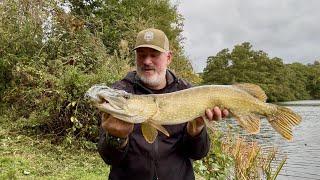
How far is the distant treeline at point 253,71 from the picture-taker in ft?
275

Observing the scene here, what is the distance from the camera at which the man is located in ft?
11.5

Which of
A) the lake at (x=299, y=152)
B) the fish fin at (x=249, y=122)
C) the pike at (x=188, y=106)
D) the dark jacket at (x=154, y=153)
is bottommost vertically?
the lake at (x=299, y=152)

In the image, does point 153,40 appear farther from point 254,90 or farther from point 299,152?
point 299,152

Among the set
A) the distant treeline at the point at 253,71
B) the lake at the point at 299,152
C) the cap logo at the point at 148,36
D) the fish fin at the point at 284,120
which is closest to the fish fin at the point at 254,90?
the fish fin at the point at 284,120

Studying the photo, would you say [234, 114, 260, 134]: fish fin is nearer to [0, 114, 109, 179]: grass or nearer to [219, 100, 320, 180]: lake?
[0, 114, 109, 179]: grass

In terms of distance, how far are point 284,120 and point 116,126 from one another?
131 centimetres

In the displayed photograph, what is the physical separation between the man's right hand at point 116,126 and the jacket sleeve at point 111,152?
15 cm

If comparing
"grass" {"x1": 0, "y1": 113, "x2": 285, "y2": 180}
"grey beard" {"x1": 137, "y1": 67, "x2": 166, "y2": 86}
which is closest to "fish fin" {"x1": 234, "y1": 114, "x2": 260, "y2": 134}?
"grey beard" {"x1": 137, "y1": 67, "x2": 166, "y2": 86}

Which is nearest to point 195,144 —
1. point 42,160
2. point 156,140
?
point 156,140

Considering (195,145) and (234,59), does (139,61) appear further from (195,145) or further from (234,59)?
(234,59)

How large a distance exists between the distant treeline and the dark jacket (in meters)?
75.9

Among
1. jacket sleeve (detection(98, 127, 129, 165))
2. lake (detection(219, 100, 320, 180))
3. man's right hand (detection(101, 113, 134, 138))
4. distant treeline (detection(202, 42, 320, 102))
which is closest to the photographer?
man's right hand (detection(101, 113, 134, 138))

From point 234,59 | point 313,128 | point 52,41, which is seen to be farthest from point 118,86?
point 234,59

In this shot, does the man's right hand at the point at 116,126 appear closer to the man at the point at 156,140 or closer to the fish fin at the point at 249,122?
the man at the point at 156,140
